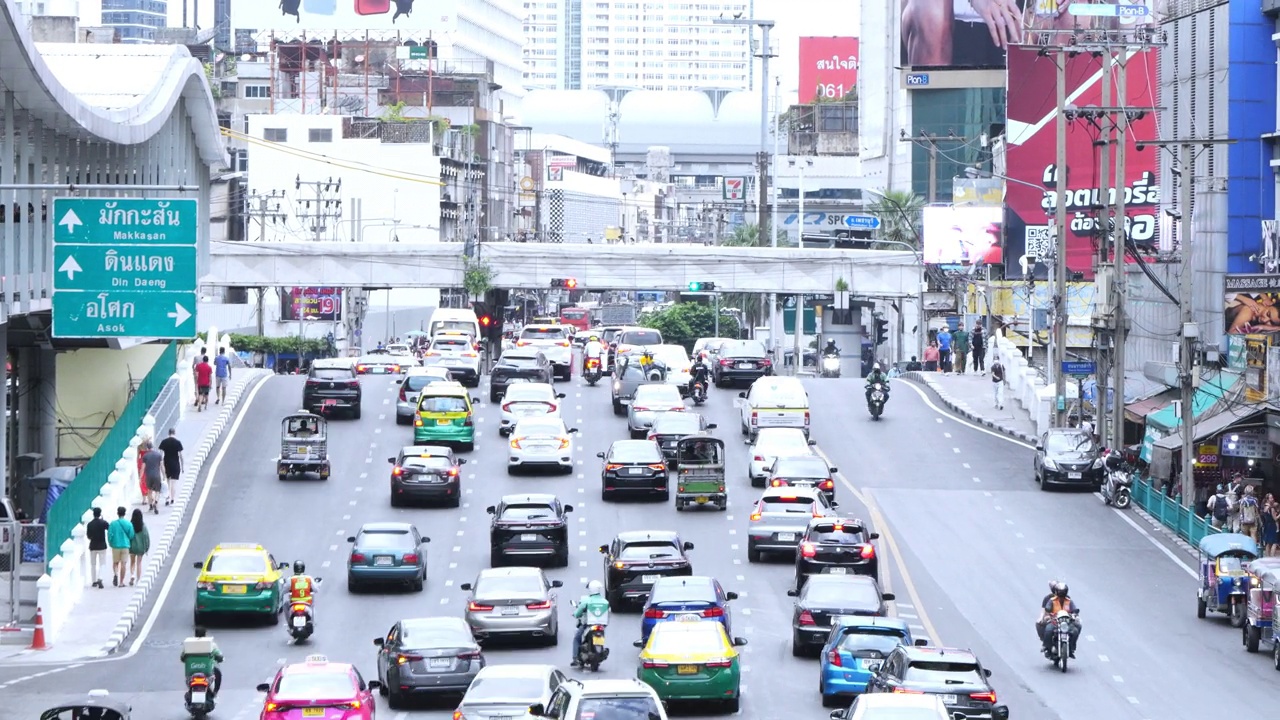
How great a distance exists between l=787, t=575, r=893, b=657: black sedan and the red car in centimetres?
829

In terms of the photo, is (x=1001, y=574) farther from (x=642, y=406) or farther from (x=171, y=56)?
(x=171, y=56)

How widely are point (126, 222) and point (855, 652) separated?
481 inches

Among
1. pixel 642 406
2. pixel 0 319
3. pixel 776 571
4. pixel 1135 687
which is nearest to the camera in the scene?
pixel 1135 687

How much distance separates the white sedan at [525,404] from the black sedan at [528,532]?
1300 cm

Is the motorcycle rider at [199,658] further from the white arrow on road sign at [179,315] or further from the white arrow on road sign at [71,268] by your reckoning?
the white arrow on road sign at [71,268]

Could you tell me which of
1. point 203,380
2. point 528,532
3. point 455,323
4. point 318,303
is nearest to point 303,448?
point 203,380

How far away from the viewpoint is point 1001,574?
123ft

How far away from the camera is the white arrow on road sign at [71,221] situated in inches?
1113

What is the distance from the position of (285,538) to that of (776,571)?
10.3 metres

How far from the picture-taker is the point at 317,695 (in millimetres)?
22406

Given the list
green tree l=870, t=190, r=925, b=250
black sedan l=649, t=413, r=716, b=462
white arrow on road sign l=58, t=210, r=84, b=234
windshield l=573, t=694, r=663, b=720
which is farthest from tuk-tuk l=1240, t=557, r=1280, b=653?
green tree l=870, t=190, r=925, b=250

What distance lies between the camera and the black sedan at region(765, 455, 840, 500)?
41.7 meters

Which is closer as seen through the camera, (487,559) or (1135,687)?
(1135,687)

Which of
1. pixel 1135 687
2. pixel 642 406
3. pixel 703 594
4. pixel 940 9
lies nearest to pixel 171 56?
pixel 642 406
